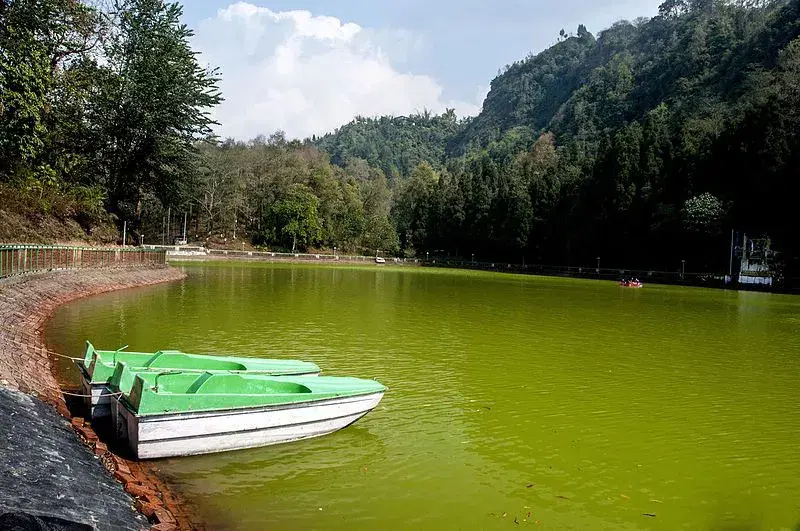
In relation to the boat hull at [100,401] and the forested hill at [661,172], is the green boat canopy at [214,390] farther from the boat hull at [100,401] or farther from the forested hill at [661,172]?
the forested hill at [661,172]

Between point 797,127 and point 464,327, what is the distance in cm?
4771

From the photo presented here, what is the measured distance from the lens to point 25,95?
94.2 feet

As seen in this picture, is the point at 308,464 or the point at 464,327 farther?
the point at 464,327

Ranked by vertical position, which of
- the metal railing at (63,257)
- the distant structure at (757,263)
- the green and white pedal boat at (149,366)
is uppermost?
the distant structure at (757,263)

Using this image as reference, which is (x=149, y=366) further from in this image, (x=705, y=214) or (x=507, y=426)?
(x=705, y=214)

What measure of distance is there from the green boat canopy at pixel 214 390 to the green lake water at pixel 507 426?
0.75 m

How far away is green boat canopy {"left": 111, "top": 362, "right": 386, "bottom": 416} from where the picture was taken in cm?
787

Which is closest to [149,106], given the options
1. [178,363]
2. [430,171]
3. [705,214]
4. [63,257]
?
[63,257]

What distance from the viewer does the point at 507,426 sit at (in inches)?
414

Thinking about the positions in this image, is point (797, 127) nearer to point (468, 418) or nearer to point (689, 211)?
point (689, 211)

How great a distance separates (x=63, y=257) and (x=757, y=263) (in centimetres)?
5305

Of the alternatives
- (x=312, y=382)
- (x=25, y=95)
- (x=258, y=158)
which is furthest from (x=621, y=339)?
(x=258, y=158)

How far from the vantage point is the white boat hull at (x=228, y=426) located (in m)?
7.88

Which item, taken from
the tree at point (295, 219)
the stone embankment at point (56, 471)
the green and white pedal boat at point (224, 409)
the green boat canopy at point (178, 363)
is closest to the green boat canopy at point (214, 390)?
the green and white pedal boat at point (224, 409)
